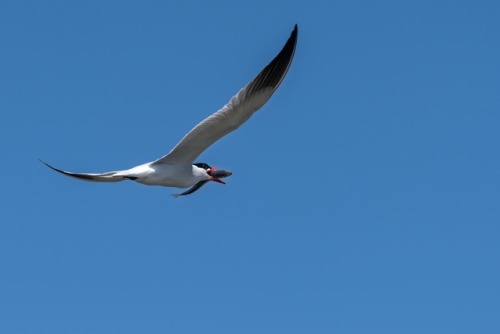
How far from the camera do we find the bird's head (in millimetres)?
33344

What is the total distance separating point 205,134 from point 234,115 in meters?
1.06

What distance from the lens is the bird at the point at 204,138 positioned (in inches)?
1200

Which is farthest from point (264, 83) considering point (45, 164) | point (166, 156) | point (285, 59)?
point (45, 164)

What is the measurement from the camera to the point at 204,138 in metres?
31.7

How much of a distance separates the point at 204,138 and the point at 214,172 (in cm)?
212

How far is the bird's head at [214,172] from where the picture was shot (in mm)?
33344

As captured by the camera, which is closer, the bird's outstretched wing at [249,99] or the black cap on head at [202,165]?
the bird's outstretched wing at [249,99]

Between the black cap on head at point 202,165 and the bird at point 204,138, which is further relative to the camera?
the black cap on head at point 202,165

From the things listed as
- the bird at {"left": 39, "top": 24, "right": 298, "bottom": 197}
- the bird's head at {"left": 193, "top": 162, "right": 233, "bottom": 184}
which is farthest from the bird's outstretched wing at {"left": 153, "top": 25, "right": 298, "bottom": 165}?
the bird's head at {"left": 193, "top": 162, "right": 233, "bottom": 184}

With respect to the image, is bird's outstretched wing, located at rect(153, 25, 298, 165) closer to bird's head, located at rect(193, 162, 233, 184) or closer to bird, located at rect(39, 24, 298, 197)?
bird, located at rect(39, 24, 298, 197)

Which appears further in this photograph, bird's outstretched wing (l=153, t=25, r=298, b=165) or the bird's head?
the bird's head

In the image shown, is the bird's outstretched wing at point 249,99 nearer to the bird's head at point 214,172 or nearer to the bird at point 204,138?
the bird at point 204,138

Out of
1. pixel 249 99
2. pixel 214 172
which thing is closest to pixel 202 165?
pixel 214 172

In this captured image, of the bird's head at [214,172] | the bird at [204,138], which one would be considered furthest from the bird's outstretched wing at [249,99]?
the bird's head at [214,172]
